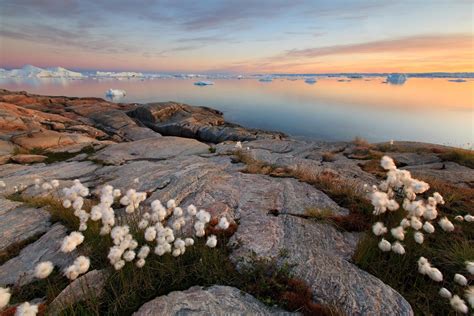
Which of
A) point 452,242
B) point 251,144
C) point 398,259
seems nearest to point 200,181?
point 398,259

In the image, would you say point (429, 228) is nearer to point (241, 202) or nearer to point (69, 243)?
point (241, 202)

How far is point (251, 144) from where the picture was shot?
19219 millimetres

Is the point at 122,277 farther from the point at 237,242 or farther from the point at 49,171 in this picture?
the point at 49,171

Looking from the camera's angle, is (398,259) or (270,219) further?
(270,219)

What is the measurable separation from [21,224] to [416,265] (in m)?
9.07

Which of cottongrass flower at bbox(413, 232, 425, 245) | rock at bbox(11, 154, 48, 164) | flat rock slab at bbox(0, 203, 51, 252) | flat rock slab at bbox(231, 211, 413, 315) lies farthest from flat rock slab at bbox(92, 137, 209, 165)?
cottongrass flower at bbox(413, 232, 425, 245)

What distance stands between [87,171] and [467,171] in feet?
56.8

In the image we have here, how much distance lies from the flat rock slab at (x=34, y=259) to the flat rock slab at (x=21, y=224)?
1.70 feet

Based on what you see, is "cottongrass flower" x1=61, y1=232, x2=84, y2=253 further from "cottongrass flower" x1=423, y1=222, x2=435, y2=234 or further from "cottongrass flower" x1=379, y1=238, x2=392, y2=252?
"cottongrass flower" x1=423, y1=222, x2=435, y2=234

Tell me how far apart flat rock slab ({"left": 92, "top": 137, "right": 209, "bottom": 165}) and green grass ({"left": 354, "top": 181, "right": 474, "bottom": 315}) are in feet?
40.0

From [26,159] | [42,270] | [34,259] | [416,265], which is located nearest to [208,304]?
[42,270]

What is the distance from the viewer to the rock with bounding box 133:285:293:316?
11.9ft

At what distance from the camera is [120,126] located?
3653 centimetres

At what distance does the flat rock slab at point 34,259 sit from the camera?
16.1 feet
